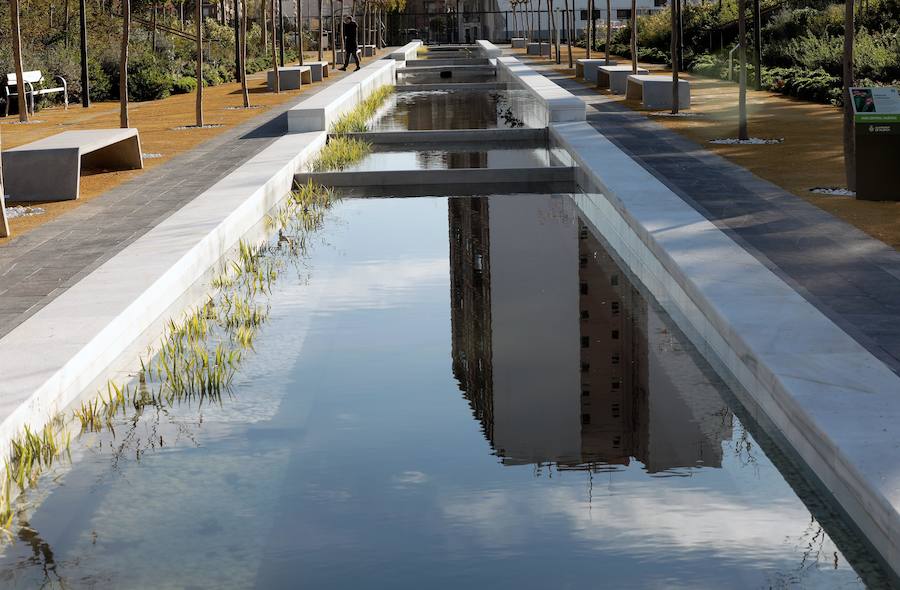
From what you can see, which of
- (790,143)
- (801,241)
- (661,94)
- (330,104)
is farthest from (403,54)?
(801,241)

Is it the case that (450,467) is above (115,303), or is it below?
below

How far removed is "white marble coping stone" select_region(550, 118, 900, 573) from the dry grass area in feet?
4.99

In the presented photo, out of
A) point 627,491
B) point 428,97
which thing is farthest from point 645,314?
point 428,97

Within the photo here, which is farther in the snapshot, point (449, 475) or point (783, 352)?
Result: point (783, 352)

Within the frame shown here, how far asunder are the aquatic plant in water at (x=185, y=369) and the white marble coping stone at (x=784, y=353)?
2.83 metres

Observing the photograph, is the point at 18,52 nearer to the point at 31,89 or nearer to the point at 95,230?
the point at 31,89

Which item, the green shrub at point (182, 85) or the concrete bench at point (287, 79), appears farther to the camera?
the green shrub at point (182, 85)

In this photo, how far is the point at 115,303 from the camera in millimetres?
8156

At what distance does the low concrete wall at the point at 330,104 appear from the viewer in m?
20.3

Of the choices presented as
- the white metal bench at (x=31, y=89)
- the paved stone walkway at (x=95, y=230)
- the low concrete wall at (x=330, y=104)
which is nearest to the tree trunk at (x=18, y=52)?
the white metal bench at (x=31, y=89)

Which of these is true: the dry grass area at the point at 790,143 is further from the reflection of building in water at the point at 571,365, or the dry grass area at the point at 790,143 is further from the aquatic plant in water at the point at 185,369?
the aquatic plant in water at the point at 185,369

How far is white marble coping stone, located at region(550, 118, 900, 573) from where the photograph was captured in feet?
16.5

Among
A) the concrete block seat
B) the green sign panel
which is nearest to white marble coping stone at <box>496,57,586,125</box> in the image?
the green sign panel

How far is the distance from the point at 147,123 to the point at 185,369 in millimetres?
17007
